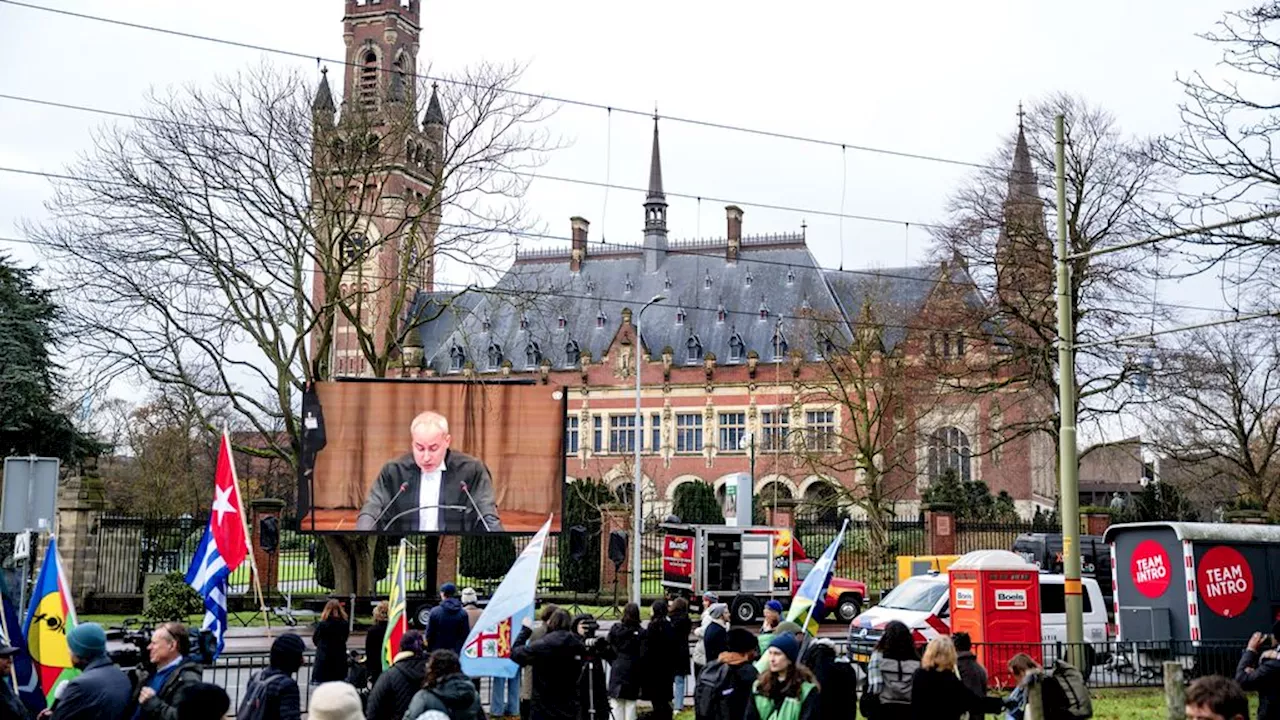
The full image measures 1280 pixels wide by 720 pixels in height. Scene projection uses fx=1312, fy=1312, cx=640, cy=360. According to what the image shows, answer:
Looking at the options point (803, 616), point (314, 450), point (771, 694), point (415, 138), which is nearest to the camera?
point (771, 694)

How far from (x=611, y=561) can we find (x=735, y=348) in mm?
32716

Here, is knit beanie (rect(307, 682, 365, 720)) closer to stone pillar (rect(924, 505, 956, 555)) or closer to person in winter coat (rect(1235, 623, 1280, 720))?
person in winter coat (rect(1235, 623, 1280, 720))

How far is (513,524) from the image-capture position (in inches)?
1158

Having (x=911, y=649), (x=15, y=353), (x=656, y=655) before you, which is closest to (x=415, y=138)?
(x=15, y=353)

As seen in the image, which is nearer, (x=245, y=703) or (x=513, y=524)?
(x=245, y=703)

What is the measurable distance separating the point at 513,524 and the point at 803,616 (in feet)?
51.9

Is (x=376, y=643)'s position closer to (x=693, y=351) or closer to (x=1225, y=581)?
(x=1225, y=581)

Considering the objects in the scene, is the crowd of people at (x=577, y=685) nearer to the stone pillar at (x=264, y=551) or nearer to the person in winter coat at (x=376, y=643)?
the person in winter coat at (x=376, y=643)

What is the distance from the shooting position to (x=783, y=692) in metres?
A: 8.26

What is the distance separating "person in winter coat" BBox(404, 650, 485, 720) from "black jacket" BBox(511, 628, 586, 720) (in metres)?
2.83

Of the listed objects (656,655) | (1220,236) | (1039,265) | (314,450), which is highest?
(1039,265)

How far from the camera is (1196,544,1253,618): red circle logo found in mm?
21859

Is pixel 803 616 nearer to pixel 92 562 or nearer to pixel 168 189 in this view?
pixel 168 189

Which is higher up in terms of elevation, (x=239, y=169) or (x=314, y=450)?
(x=239, y=169)
